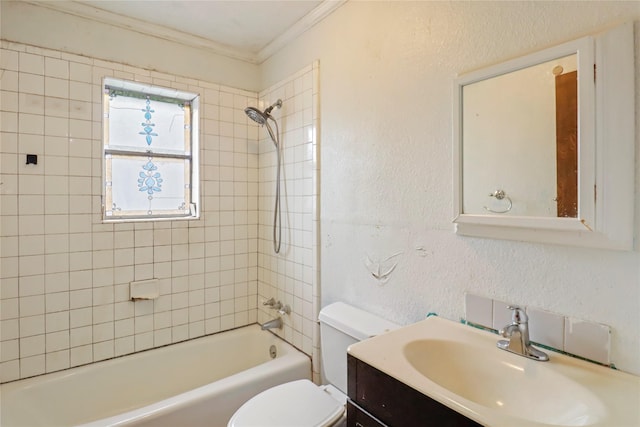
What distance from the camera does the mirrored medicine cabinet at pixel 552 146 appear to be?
84cm

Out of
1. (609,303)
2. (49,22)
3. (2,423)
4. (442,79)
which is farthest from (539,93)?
(2,423)

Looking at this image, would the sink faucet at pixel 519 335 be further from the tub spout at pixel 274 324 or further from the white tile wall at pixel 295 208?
the tub spout at pixel 274 324

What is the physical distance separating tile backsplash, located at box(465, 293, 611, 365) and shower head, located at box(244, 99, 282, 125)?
1664 millimetres

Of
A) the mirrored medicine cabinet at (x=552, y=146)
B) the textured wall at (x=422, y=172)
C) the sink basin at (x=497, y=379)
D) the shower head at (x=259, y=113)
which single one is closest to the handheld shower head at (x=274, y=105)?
the shower head at (x=259, y=113)

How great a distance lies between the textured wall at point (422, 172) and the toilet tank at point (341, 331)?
0.24ft

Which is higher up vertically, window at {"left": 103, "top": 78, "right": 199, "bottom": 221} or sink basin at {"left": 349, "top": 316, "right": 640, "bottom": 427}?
window at {"left": 103, "top": 78, "right": 199, "bottom": 221}

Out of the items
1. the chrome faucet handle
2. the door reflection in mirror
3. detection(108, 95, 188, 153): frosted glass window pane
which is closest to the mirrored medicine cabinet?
the door reflection in mirror

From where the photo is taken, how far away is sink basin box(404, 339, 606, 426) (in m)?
0.80

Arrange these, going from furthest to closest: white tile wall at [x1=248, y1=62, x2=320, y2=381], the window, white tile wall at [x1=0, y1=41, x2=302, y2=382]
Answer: the window, white tile wall at [x1=248, y1=62, x2=320, y2=381], white tile wall at [x1=0, y1=41, x2=302, y2=382]

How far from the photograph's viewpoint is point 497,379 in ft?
3.15

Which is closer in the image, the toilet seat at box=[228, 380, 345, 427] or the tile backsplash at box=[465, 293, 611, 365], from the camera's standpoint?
the tile backsplash at box=[465, 293, 611, 365]

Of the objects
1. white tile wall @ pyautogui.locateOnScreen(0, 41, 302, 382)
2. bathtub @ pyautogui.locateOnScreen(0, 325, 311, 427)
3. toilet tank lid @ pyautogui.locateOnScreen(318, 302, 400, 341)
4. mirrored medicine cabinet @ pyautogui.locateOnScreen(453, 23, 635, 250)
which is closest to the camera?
mirrored medicine cabinet @ pyautogui.locateOnScreen(453, 23, 635, 250)

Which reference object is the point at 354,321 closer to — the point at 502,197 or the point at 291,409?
the point at 291,409

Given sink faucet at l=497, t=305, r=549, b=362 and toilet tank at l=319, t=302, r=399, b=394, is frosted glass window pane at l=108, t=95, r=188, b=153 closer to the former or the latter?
toilet tank at l=319, t=302, r=399, b=394
